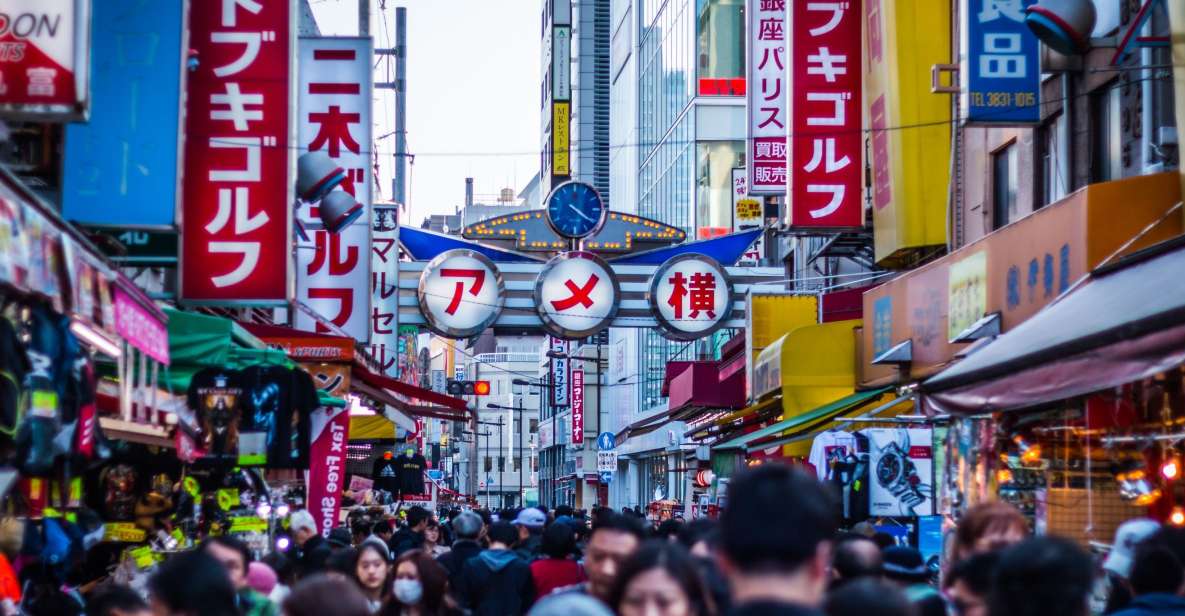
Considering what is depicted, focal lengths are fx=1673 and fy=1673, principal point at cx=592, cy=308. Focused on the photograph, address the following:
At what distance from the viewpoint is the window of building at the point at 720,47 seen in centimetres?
4781

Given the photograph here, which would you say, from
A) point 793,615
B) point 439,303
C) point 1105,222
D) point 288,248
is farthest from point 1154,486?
point 439,303

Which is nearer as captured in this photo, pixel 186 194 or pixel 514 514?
pixel 186 194

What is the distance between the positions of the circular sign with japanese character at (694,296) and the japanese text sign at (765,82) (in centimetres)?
328

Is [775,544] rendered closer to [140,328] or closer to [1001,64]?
[140,328]

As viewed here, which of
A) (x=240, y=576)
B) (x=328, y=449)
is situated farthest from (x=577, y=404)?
(x=240, y=576)

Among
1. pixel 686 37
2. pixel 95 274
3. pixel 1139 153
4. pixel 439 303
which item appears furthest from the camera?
pixel 686 37

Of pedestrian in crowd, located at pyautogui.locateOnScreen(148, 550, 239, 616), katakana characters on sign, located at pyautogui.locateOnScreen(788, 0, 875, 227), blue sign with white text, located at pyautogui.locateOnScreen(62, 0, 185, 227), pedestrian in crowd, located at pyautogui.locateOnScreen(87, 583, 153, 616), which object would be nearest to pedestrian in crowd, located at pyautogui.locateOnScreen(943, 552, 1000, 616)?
pedestrian in crowd, located at pyautogui.locateOnScreen(148, 550, 239, 616)

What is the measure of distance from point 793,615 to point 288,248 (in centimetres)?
1206

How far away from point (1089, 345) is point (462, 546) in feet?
17.3

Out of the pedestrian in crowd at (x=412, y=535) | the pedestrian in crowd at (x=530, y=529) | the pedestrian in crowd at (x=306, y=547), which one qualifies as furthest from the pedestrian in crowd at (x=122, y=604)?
the pedestrian in crowd at (x=412, y=535)

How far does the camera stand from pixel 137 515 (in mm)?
14672

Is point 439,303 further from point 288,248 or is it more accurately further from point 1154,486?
point 1154,486

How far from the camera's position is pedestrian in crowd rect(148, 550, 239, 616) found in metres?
6.29

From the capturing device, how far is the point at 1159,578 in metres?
6.97
